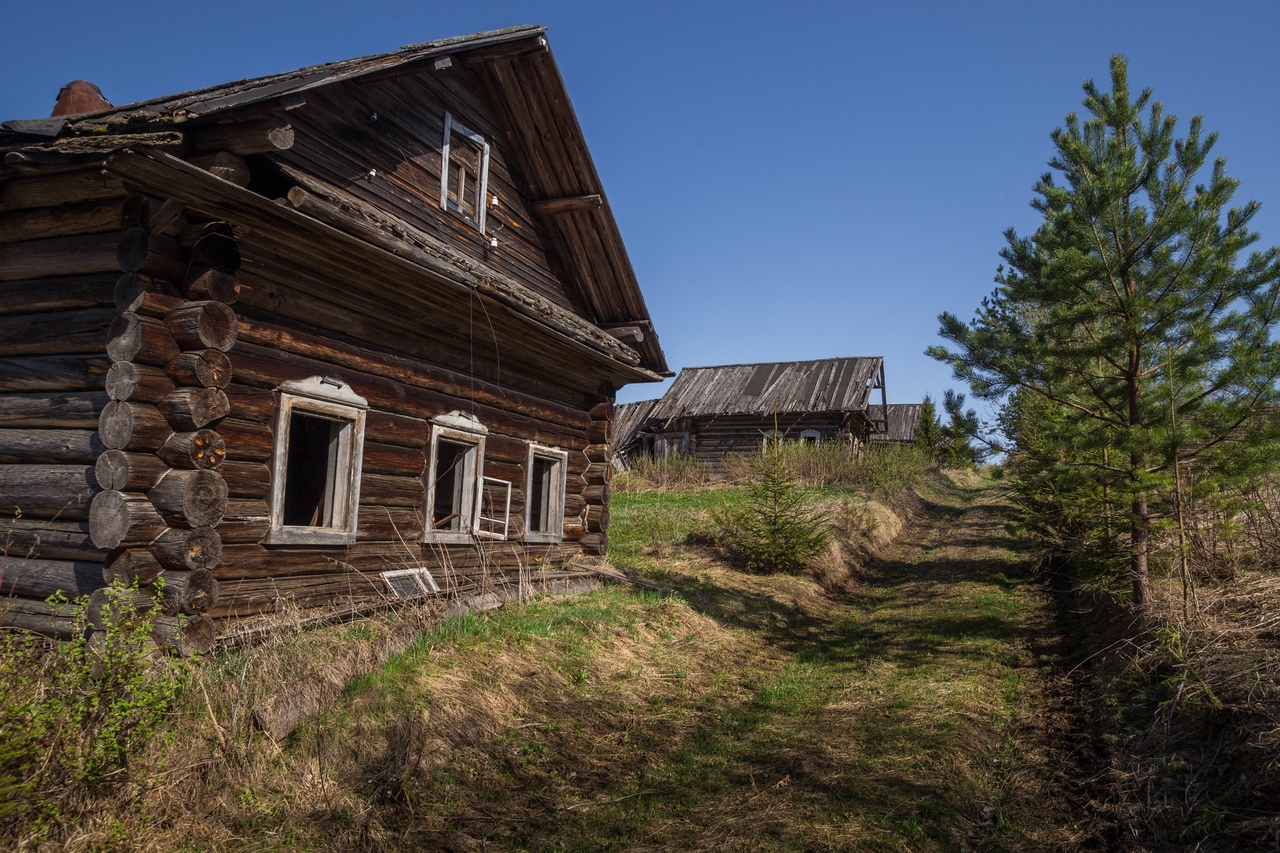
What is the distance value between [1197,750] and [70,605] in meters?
7.33

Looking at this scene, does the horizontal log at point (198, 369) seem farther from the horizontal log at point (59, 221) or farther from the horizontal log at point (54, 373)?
the horizontal log at point (59, 221)

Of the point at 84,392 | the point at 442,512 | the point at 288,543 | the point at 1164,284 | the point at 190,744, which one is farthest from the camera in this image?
the point at 442,512

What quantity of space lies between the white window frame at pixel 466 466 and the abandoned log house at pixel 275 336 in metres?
0.03

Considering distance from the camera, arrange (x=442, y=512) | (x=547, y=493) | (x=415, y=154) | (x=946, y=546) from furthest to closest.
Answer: (x=946, y=546), (x=547, y=493), (x=442, y=512), (x=415, y=154)

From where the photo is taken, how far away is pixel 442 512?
34.3 ft

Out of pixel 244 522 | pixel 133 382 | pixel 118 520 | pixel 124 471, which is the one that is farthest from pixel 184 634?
pixel 133 382

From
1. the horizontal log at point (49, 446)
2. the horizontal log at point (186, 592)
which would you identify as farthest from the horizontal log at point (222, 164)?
the horizontal log at point (186, 592)

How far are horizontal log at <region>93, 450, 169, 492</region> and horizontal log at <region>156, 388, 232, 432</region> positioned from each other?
305 mm

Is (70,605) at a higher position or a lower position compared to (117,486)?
lower

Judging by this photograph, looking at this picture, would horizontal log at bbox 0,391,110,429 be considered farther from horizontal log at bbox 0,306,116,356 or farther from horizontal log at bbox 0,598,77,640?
horizontal log at bbox 0,598,77,640

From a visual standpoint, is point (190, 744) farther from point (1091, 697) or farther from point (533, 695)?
point (1091, 697)

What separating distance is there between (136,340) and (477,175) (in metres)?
5.10

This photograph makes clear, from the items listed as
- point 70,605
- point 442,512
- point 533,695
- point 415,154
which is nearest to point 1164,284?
point 533,695

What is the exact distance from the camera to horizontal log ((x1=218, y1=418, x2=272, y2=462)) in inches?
246
